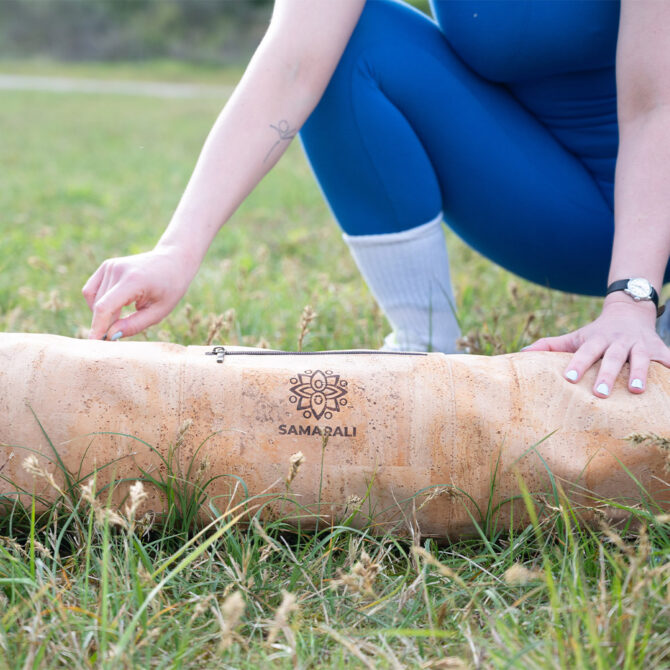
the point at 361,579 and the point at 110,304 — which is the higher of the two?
the point at 110,304

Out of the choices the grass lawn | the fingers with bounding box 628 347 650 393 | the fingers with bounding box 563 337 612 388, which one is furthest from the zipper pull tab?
the fingers with bounding box 628 347 650 393

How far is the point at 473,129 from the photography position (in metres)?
1.95

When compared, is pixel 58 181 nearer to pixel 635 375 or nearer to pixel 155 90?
pixel 635 375

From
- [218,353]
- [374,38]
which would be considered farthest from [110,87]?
[218,353]

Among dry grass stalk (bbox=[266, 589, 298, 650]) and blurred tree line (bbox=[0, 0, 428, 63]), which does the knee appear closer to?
dry grass stalk (bbox=[266, 589, 298, 650])

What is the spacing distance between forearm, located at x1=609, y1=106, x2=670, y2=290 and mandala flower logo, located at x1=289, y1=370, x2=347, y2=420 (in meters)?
0.56

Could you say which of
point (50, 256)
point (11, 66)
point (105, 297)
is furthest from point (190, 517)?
point (11, 66)

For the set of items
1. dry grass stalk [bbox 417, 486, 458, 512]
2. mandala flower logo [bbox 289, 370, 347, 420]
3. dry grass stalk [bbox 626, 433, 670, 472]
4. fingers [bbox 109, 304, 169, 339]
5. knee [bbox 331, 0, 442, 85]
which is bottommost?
dry grass stalk [bbox 417, 486, 458, 512]

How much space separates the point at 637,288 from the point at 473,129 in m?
0.72

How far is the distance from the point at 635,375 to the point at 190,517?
A: 81 cm

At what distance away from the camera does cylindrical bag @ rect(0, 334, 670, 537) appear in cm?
134

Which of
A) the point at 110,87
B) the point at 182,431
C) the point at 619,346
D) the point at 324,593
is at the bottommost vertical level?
the point at 110,87

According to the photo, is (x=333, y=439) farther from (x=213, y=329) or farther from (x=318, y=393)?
(x=213, y=329)

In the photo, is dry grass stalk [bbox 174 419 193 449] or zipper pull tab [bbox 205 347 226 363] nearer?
dry grass stalk [bbox 174 419 193 449]
